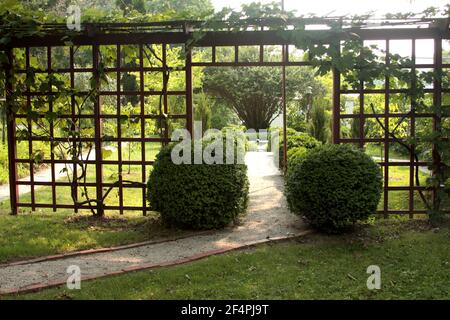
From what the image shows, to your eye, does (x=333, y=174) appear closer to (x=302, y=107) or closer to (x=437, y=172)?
(x=437, y=172)

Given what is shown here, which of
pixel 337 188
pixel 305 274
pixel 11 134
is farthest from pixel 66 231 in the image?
pixel 337 188

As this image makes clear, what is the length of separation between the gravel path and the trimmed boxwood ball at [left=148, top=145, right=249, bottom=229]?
0.79 ft

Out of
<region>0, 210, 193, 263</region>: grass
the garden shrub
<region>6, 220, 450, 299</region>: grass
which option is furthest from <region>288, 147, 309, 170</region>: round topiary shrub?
<region>0, 210, 193, 263</region>: grass

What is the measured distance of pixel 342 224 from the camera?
5.82 meters

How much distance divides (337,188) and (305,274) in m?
1.32

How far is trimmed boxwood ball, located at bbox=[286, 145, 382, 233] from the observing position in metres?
5.79

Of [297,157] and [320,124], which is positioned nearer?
[297,157]

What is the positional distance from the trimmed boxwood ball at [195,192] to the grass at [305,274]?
893 mm

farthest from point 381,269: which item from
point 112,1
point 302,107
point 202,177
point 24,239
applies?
point 112,1

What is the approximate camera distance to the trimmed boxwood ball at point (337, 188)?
5.79 m

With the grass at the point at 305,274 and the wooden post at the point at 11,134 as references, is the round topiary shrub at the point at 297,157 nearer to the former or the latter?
the grass at the point at 305,274

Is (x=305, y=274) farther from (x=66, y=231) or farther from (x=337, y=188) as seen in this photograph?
(x=66, y=231)

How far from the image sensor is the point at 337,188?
5785 millimetres

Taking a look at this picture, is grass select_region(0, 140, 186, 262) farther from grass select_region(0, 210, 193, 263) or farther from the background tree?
the background tree
